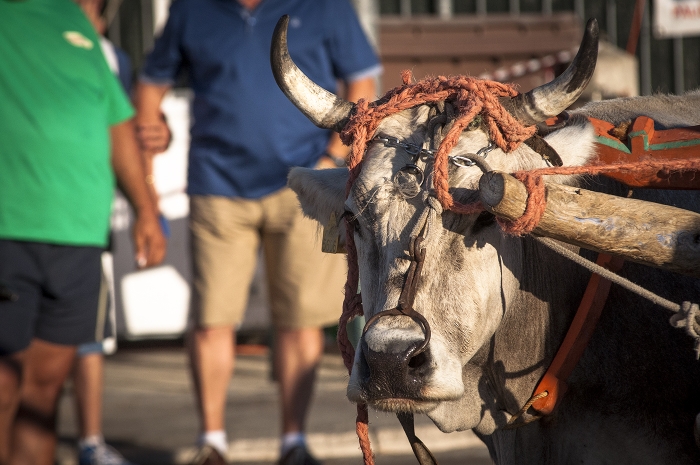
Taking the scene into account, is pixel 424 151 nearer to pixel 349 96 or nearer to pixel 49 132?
pixel 49 132

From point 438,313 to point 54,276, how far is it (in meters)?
2.29

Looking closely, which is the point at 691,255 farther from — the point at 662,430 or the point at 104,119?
the point at 104,119

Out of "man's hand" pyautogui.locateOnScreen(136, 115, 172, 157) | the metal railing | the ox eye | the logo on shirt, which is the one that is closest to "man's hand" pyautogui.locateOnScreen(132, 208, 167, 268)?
"man's hand" pyautogui.locateOnScreen(136, 115, 172, 157)

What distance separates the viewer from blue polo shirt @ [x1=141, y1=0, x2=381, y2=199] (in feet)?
15.8

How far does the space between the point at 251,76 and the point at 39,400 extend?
1.89 metres

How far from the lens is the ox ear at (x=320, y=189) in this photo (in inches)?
119

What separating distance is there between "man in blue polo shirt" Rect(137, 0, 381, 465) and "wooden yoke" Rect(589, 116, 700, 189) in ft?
7.28

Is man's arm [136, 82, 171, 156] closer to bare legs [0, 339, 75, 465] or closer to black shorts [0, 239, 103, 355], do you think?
black shorts [0, 239, 103, 355]

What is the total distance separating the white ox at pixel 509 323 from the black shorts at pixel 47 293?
182cm

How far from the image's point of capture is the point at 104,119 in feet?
14.5

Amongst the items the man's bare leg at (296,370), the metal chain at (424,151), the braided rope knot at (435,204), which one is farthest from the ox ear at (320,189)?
the man's bare leg at (296,370)

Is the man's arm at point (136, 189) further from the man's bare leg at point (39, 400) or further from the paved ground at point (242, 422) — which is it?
the paved ground at point (242, 422)

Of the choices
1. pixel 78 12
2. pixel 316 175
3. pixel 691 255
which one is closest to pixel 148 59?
pixel 78 12

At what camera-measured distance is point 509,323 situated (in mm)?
2688
